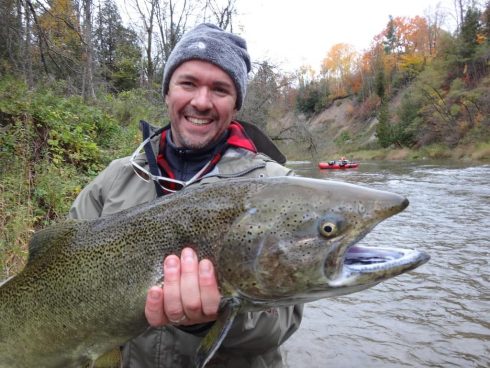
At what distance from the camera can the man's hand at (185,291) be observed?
6.14ft

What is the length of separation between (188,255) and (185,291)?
0.53ft

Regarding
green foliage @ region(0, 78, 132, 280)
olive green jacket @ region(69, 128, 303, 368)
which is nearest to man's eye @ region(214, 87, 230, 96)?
olive green jacket @ region(69, 128, 303, 368)

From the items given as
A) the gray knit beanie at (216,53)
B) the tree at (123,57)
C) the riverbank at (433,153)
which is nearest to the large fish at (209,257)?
the gray knit beanie at (216,53)

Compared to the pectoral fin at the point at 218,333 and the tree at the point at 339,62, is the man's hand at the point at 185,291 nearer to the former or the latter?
the pectoral fin at the point at 218,333

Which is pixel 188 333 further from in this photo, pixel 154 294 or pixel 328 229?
pixel 328 229

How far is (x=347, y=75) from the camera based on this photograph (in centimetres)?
9581

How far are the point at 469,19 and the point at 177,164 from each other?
5861 centimetres

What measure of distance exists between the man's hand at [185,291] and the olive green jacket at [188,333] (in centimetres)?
36

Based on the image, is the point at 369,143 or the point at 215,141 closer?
the point at 215,141

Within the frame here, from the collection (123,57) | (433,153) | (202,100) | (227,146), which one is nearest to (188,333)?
(227,146)

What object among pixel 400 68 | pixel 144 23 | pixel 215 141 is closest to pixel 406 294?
pixel 215 141

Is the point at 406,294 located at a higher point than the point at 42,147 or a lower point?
lower

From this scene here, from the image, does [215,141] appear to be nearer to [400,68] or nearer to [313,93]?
[400,68]

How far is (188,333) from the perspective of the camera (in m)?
2.20
